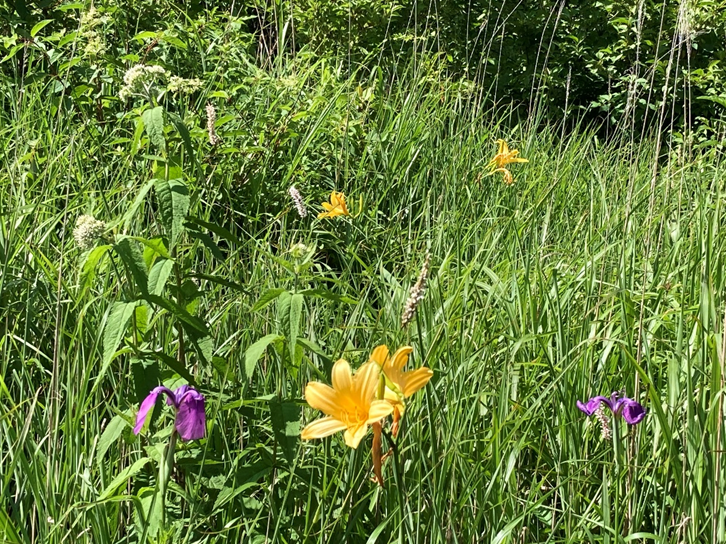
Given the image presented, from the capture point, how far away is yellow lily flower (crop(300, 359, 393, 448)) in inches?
35.6

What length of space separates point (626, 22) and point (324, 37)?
6.25 feet

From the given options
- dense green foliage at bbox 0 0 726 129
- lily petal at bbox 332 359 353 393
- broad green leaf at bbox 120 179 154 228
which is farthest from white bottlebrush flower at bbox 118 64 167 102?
dense green foliage at bbox 0 0 726 129

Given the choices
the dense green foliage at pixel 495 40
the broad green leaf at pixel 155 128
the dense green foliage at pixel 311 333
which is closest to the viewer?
the dense green foliage at pixel 311 333

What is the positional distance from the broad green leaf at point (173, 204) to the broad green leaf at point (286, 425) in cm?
30

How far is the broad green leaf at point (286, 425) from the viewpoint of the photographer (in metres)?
1.12

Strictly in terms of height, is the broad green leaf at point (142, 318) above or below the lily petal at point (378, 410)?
below

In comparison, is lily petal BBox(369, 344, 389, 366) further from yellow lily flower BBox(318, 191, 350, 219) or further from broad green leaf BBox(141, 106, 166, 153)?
yellow lily flower BBox(318, 191, 350, 219)

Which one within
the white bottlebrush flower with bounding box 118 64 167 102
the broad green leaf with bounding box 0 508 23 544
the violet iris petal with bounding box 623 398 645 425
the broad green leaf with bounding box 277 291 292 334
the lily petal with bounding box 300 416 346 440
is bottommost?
the broad green leaf with bounding box 0 508 23 544

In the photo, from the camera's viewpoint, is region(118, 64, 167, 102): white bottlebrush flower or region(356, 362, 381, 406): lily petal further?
region(118, 64, 167, 102): white bottlebrush flower

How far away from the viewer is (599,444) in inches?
54.4

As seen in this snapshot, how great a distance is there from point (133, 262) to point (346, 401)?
1.39 ft

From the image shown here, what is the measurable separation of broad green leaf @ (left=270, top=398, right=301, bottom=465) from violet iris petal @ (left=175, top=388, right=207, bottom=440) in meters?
0.17

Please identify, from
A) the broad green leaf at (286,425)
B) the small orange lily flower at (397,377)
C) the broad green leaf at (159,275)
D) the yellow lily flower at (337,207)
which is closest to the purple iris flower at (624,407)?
the small orange lily flower at (397,377)

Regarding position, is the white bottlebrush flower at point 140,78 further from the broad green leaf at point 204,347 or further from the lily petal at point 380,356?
the lily petal at point 380,356
